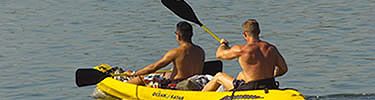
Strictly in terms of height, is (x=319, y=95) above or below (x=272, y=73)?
below

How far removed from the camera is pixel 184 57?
36.9ft

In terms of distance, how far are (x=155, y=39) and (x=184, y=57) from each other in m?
9.67

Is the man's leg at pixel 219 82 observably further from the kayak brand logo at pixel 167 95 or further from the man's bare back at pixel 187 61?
the man's bare back at pixel 187 61

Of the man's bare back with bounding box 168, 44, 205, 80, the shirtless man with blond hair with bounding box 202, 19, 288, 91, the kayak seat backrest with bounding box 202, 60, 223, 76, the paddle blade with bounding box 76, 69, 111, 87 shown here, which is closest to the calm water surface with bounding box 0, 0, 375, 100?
the paddle blade with bounding box 76, 69, 111, 87

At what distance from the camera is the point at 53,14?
2527cm

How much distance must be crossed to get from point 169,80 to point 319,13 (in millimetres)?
14650

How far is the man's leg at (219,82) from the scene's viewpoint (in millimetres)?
10391

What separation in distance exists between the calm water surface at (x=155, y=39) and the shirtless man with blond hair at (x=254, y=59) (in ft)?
11.0

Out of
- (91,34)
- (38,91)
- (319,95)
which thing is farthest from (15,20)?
(319,95)

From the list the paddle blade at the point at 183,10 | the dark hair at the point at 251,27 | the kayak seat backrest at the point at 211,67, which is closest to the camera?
the dark hair at the point at 251,27

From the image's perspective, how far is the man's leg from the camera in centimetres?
1039

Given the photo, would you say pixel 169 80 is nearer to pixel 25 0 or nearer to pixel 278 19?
pixel 278 19

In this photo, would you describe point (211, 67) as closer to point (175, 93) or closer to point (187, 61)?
point (187, 61)

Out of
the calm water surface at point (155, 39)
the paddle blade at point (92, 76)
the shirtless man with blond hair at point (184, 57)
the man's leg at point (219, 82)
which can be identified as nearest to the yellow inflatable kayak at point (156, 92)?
the paddle blade at point (92, 76)
